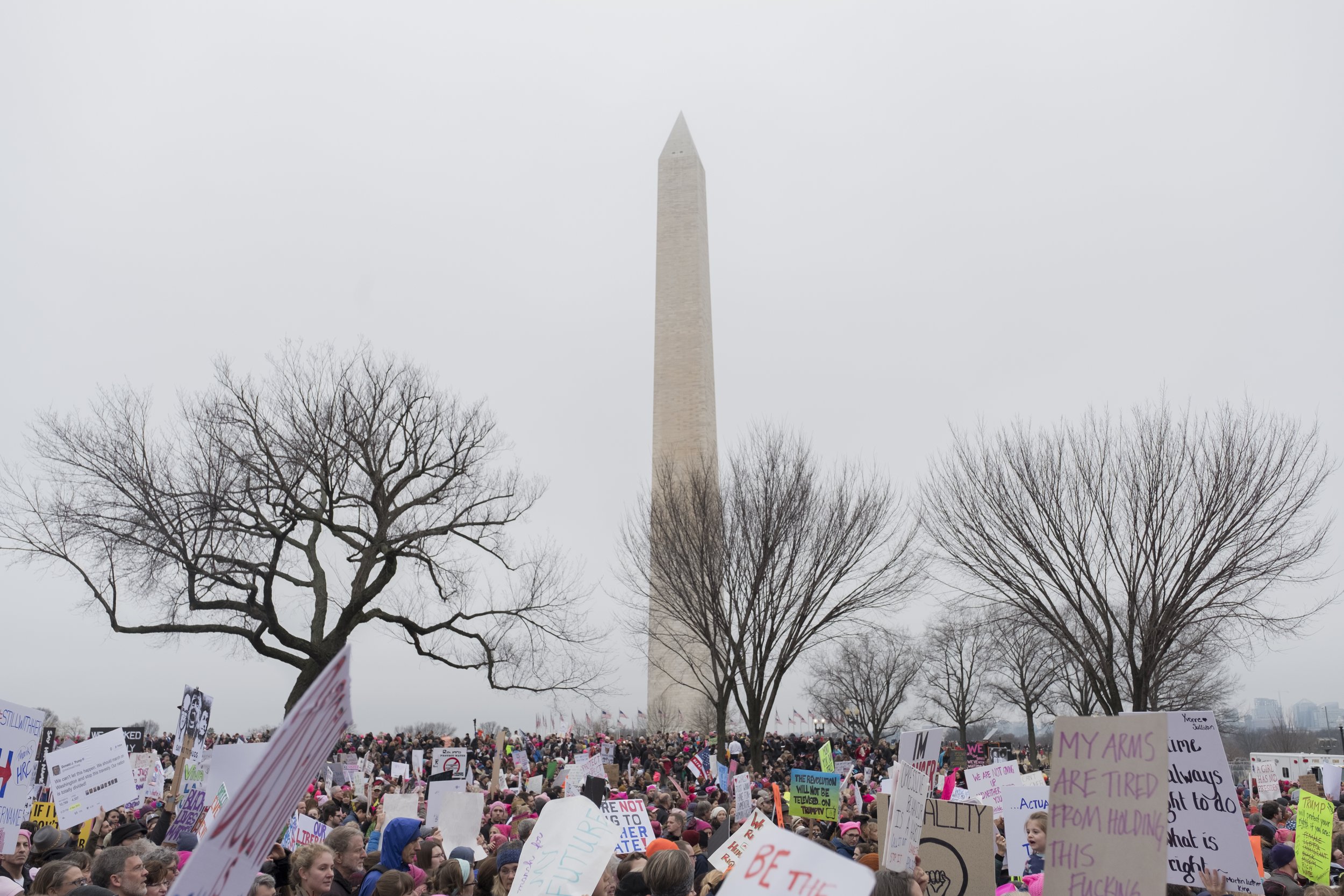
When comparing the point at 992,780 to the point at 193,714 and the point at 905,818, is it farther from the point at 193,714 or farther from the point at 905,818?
the point at 193,714

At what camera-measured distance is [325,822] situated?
11984 millimetres

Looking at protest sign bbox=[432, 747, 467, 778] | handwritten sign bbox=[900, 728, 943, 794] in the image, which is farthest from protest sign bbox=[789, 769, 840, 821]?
protest sign bbox=[432, 747, 467, 778]

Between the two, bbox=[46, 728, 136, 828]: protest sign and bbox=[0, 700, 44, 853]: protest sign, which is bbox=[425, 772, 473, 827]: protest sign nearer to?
bbox=[46, 728, 136, 828]: protest sign

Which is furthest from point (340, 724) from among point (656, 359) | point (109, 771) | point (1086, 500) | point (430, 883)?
point (656, 359)

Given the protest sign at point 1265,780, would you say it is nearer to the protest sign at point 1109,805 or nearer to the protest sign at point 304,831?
the protest sign at point 304,831

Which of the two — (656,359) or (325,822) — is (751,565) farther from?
(656,359)

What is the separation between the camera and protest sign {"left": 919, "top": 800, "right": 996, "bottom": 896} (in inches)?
253

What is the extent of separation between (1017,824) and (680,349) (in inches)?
1100

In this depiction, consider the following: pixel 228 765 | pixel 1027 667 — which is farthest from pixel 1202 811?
pixel 1027 667

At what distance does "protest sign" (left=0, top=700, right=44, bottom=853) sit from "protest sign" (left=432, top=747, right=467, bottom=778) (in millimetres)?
9025

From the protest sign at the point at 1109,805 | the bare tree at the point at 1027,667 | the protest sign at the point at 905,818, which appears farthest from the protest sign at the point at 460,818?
the bare tree at the point at 1027,667

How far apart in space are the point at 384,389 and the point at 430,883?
1835 cm

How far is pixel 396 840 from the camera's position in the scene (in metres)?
6.37

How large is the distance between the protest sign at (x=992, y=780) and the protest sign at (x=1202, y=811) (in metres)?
5.98
